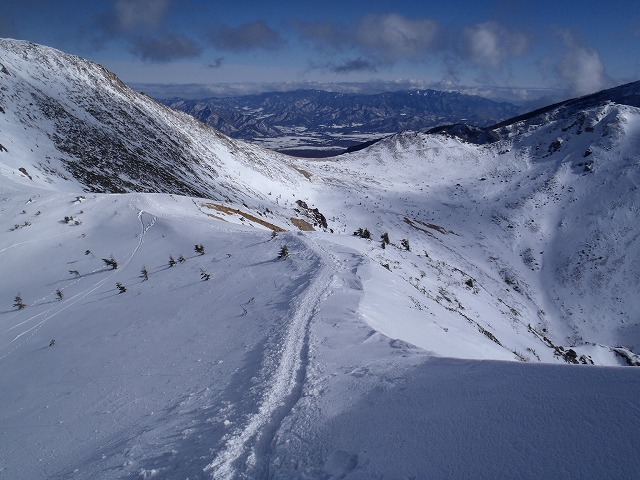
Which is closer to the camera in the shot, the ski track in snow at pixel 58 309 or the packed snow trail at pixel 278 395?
the packed snow trail at pixel 278 395

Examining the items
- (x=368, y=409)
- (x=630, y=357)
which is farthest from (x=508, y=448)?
(x=630, y=357)

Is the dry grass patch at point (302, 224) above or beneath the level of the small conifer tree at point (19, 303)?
beneath

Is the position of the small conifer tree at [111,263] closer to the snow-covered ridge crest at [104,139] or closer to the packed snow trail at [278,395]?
the packed snow trail at [278,395]

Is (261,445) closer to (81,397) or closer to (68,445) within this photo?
(68,445)

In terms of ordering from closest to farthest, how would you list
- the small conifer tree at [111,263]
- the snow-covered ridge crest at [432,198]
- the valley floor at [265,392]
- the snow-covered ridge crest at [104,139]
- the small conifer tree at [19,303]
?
the valley floor at [265,392] < the small conifer tree at [19,303] < the small conifer tree at [111,263] < the snow-covered ridge crest at [432,198] < the snow-covered ridge crest at [104,139]

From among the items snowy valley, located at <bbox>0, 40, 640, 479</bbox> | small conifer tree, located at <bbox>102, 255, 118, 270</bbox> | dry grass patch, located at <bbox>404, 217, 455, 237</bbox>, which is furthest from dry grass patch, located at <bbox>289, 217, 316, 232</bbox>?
small conifer tree, located at <bbox>102, 255, 118, 270</bbox>

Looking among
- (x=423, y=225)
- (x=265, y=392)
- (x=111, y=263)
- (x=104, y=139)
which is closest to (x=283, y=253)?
(x=111, y=263)

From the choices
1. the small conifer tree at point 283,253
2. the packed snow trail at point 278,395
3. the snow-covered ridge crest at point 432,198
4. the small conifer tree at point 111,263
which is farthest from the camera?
the snow-covered ridge crest at point 432,198

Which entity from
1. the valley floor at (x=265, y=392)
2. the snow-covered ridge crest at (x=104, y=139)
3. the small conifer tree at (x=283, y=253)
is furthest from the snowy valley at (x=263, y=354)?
the snow-covered ridge crest at (x=104, y=139)

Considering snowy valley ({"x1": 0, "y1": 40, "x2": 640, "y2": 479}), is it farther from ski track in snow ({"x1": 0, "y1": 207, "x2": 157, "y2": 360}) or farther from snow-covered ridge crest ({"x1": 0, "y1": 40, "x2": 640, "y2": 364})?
snow-covered ridge crest ({"x1": 0, "y1": 40, "x2": 640, "y2": 364})
